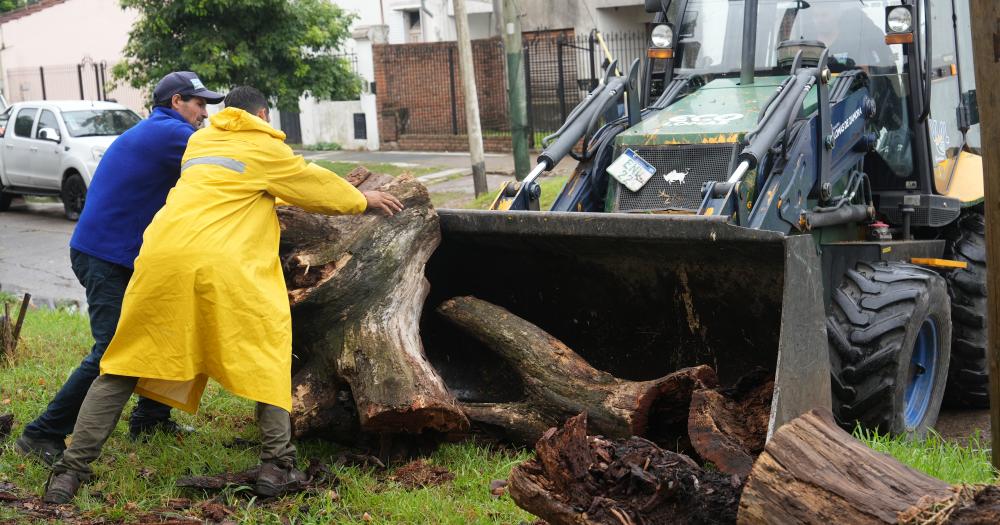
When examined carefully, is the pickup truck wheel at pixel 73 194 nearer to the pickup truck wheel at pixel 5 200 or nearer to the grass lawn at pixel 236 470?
the pickup truck wheel at pixel 5 200

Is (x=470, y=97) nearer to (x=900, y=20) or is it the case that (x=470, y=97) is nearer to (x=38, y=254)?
(x=38, y=254)

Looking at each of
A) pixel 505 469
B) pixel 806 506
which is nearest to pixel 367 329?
pixel 505 469

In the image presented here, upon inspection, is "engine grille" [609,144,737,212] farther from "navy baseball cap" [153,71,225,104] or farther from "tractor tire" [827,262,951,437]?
"navy baseball cap" [153,71,225,104]

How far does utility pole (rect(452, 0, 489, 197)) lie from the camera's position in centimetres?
1522

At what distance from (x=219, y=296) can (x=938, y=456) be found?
330 centimetres

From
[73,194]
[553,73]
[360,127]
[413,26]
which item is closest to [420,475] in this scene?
[73,194]

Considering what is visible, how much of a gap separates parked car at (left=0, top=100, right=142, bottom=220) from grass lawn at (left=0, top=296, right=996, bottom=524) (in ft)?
36.9

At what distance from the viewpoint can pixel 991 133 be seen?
4148 mm

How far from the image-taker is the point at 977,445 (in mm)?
5969

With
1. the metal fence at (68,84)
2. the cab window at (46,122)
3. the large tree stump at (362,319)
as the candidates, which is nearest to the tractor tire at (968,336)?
the large tree stump at (362,319)

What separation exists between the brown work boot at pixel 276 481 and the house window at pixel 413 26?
66.2 ft

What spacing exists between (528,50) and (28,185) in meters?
8.94

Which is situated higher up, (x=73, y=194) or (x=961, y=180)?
(x=961, y=180)

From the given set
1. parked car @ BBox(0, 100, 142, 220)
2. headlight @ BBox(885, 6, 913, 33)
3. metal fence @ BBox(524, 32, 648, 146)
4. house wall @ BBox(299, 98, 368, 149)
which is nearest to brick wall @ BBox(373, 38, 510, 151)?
house wall @ BBox(299, 98, 368, 149)
